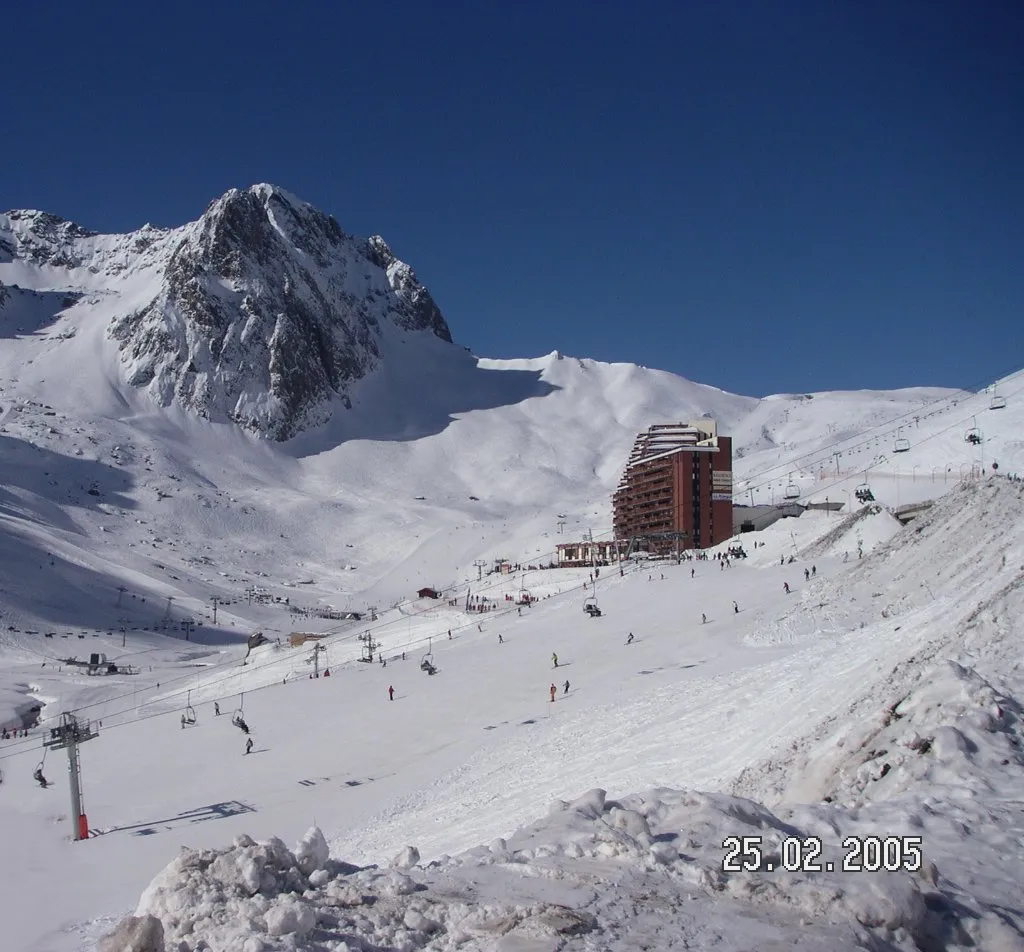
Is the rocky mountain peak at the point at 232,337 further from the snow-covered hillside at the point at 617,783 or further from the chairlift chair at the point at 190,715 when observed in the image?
the chairlift chair at the point at 190,715

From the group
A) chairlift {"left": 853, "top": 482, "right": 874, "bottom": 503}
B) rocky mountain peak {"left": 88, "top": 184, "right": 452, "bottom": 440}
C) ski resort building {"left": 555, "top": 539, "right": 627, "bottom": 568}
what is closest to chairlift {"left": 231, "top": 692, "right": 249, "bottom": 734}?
ski resort building {"left": 555, "top": 539, "right": 627, "bottom": 568}

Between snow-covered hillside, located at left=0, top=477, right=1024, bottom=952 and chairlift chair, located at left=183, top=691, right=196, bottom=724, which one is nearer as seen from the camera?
snow-covered hillside, located at left=0, top=477, right=1024, bottom=952

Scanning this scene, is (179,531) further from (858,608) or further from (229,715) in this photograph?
(858,608)

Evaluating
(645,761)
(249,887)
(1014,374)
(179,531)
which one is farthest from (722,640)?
(179,531)

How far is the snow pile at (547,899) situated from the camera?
5.63 m

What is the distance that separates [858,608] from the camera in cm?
2662

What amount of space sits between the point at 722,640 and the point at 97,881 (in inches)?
762

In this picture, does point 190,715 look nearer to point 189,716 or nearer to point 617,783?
point 189,716

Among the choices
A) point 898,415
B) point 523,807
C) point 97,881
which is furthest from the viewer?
point 898,415

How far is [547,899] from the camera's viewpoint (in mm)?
6219

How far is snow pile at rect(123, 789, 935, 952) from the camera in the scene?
563 centimetres

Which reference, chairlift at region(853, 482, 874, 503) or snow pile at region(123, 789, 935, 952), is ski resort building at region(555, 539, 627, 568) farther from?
snow pile at region(123, 789, 935, 952)

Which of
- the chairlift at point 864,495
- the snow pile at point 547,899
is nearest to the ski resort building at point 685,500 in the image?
the chairlift at point 864,495

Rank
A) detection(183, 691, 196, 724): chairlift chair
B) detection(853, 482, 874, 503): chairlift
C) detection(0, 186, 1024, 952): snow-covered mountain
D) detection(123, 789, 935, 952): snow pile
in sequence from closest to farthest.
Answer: detection(123, 789, 935, 952): snow pile, detection(0, 186, 1024, 952): snow-covered mountain, detection(183, 691, 196, 724): chairlift chair, detection(853, 482, 874, 503): chairlift
